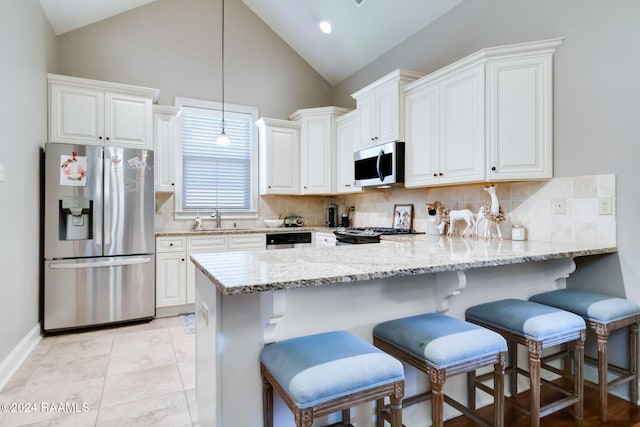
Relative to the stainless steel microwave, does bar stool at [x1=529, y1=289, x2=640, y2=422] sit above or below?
below

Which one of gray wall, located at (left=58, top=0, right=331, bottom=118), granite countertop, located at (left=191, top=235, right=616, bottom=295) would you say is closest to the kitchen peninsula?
granite countertop, located at (left=191, top=235, right=616, bottom=295)

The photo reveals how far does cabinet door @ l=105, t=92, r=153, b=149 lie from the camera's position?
343 cm

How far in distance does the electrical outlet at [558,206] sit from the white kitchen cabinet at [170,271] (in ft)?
11.2

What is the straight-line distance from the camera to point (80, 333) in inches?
125

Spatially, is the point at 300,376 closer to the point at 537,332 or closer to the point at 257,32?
the point at 537,332

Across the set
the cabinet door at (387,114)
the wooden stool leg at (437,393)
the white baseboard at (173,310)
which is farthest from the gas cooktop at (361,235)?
the wooden stool leg at (437,393)

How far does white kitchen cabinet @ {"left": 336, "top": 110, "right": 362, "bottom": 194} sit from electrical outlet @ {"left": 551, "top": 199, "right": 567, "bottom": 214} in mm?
1948

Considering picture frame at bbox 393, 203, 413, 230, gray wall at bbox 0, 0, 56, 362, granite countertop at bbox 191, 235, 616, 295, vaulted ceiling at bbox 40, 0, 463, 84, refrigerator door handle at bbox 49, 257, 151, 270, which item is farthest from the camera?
picture frame at bbox 393, 203, 413, 230

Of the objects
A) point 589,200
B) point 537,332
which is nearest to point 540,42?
point 589,200

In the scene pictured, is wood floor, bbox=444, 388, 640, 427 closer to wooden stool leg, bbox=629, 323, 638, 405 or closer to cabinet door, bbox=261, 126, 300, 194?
wooden stool leg, bbox=629, 323, 638, 405

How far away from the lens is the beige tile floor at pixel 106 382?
189 centimetres

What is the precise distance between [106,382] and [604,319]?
301 centimetres

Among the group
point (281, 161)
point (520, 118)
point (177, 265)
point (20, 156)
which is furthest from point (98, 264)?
point (520, 118)

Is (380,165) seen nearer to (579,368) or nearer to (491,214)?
(491,214)
